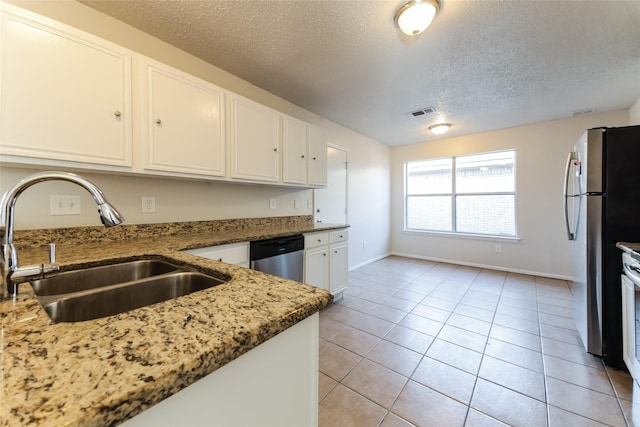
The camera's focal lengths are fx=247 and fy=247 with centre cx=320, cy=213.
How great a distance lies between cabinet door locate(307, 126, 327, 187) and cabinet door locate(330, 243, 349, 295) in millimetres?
804

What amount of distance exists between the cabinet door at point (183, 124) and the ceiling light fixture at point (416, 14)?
144 centimetres

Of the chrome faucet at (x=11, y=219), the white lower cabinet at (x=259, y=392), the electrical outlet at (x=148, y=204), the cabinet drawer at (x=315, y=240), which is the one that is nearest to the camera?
the white lower cabinet at (x=259, y=392)

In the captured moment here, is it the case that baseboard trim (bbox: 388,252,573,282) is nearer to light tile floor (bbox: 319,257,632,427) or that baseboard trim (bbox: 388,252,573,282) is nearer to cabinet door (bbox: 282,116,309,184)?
light tile floor (bbox: 319,257,632,427)

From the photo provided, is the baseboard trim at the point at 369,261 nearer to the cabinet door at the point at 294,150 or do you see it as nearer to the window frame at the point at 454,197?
the window frame at the point at 454,197

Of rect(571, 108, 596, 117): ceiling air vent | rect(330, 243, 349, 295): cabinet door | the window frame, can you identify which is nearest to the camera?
rect(330, 243, 349, 295): cabinet door

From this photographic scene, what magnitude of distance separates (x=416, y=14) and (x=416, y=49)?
20.0 inches

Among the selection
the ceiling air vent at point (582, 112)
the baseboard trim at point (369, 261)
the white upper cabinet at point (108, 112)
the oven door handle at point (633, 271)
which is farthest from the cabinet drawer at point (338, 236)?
the ceiling air vent at point (582, 112)

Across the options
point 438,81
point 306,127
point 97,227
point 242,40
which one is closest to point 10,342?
point 97,227

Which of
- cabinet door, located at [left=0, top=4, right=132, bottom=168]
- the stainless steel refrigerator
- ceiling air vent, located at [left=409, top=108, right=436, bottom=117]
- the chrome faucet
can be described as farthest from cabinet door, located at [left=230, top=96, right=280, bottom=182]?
the stainless steel refrigerator

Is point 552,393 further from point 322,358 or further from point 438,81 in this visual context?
point 438,81

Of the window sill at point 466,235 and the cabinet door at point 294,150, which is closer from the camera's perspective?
the cabinet door at point 294,150

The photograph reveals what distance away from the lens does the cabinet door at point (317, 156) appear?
9.42ft

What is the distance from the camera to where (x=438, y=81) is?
99.7 inches

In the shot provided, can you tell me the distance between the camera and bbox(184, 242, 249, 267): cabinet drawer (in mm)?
1686
